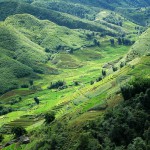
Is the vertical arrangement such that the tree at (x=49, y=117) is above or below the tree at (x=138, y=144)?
below

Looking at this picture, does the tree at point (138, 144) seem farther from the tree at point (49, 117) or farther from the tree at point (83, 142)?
the tree at point (49, 117)

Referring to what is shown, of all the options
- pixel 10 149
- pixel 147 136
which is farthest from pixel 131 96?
pixel 10 149

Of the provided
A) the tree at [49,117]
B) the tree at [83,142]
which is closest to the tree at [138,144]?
the tree at [83,142]

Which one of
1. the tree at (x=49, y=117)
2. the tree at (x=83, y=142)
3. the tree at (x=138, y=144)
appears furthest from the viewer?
the tree at (x=49, y=117)

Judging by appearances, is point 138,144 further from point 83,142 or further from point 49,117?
point 49,117

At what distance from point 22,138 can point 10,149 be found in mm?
9920

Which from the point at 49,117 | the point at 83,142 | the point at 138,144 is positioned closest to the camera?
the point at 138,144

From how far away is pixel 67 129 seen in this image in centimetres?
13862

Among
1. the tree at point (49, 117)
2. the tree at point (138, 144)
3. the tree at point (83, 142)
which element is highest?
the tree at point (138, 144)

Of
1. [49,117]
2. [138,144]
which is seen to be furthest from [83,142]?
[49,117]

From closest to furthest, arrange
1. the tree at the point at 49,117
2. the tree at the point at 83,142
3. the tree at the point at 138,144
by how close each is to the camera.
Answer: the tree at the point at 138,144 < the tree at the point at 83,142 < the tree at the point at 49,117

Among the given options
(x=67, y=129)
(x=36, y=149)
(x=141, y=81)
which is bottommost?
(x=36, y=149)

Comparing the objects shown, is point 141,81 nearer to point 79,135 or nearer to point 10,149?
point 79,135

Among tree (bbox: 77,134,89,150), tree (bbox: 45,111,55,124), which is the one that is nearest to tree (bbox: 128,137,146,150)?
tree (bbox: 77,134,89,150)
